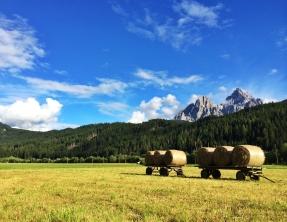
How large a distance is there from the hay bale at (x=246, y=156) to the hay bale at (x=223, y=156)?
0.69 m

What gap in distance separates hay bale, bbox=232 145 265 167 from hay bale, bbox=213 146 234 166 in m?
0.69

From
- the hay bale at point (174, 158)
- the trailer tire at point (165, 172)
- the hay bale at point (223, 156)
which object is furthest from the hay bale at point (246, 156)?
the trailer tire at point (165, 172)

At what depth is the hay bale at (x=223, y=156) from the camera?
87.8 feet

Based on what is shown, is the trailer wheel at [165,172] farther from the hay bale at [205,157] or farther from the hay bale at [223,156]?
the hay bale at [223,156]

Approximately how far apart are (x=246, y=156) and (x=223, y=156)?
2.67 metres

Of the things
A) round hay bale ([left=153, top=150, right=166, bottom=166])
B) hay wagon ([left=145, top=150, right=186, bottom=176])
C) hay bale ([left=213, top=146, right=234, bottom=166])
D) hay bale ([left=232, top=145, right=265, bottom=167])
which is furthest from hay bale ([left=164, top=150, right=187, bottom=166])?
hay bale ([left=232, top=145, right=265, bottom=167])

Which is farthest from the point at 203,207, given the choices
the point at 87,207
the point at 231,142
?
the point at 231,142

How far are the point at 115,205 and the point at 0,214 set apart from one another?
4.26 meters

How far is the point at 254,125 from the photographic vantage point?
565ft

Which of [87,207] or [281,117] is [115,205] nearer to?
[87,207]

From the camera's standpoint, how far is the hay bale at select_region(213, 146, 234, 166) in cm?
2677

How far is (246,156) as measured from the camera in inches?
986

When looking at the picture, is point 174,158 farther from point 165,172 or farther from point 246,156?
point 246,156

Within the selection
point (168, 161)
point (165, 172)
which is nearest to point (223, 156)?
point (165, 172)
